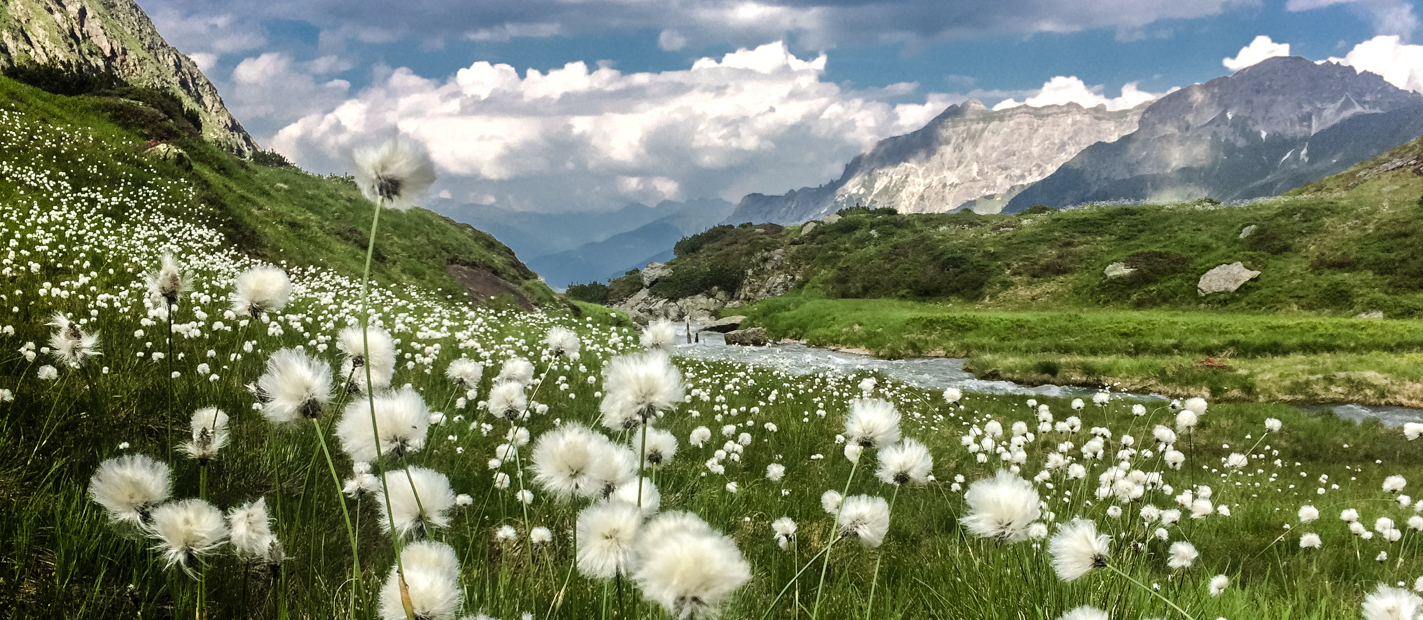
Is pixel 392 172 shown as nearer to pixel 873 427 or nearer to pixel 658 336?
pixel 658 336

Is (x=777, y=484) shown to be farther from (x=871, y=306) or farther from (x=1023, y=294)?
(x=1023, y=294)

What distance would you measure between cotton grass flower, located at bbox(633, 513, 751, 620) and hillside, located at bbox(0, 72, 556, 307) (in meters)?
14.1

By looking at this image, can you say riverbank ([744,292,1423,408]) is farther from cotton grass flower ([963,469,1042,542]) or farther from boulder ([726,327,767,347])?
cotton grass flower ([963,469,1042,542])

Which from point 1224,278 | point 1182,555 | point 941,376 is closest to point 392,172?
point 1182,555

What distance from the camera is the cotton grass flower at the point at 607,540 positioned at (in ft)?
5.94

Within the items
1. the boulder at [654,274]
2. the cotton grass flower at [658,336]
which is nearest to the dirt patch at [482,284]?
the cotton grass flower at [658,336]

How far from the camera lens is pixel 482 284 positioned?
28.2m

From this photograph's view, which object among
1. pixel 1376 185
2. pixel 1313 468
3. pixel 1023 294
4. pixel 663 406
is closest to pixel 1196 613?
pixel 663 406

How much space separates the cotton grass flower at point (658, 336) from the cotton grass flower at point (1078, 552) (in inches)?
79.0

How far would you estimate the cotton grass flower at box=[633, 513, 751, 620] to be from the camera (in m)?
1.45

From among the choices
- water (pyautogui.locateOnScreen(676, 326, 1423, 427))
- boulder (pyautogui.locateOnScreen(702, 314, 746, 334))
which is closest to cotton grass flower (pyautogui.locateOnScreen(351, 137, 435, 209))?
water (pyautogui.locateOnScreen(676, 326, 1423, 427))

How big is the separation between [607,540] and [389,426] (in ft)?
2.74

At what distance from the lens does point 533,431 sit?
6.51 metres

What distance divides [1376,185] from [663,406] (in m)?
86.2
